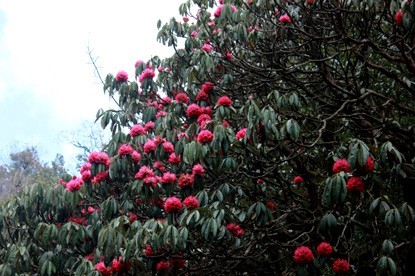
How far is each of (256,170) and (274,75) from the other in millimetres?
883

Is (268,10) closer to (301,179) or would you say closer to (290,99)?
(290,99)

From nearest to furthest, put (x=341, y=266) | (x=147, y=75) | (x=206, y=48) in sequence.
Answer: (x=341, y=266) < (x=206, y=48) < (x=147, y=75)

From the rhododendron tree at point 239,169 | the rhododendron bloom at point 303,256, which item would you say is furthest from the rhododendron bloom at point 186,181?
the rhododendron bloom at point 303,256

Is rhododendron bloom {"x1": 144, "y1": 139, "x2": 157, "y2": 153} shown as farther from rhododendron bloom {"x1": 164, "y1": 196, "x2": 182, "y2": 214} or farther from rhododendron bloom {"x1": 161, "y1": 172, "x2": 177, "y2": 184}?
rhododendron bloom {"x1": 164, "y1": 196, "x2": 182, "y2": 214}

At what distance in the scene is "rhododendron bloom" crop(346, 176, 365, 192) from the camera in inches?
104

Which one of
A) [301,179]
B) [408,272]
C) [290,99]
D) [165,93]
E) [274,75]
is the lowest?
[408,272]

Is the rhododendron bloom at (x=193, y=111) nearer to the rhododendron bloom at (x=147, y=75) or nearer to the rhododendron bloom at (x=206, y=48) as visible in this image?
the rhododendron bloom at (x=206, y=48)

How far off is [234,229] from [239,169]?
56cm

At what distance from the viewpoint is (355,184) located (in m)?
2.63

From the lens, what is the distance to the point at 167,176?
10.7 ft

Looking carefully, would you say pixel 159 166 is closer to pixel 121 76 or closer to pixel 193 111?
pixel 193 111

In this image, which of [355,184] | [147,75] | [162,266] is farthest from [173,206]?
[147,75]

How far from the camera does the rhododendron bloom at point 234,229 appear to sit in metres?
3.10

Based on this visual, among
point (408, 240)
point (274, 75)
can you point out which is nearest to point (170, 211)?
point (274, 75)
